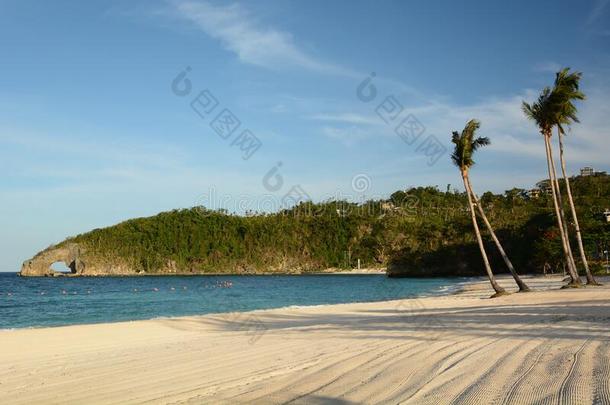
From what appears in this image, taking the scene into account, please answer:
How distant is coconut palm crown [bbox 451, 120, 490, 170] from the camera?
87.2ft

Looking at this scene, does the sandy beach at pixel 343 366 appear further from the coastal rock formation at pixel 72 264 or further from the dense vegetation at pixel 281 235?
the coastal rock formation at pixel 72 264

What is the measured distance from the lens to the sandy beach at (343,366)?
627cm

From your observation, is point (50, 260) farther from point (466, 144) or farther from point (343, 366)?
point (343, 366)

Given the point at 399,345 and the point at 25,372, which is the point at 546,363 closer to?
the point at 399,345

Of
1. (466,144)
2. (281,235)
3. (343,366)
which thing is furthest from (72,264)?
(343,366)

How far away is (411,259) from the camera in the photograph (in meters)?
109

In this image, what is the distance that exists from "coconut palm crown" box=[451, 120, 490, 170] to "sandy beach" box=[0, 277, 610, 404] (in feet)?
43.9

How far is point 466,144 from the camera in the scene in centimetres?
2672

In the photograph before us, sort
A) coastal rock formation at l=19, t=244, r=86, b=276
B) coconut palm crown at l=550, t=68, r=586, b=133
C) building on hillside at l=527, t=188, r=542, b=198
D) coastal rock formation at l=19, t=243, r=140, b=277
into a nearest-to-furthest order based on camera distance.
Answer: coconut palm crown at l=550, t=68, r=586, b=133
building on hillside at l=527, t=188, r=542, b=198
coastal rock formation at l=19, t=243, r=140, b=277
coastal rock formation at l=19, t=244, r=86, b=276

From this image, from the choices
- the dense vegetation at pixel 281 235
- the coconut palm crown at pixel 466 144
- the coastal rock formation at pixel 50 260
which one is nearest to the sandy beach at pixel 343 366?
the coconut palm crown at pixel 466 144

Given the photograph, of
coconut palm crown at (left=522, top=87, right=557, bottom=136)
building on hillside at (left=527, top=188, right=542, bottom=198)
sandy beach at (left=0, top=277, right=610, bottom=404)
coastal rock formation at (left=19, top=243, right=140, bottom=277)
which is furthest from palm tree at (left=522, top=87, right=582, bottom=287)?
coastal rock formation at (left=19, top=243, right=140, bottom=277)

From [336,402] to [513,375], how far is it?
7.97 feet

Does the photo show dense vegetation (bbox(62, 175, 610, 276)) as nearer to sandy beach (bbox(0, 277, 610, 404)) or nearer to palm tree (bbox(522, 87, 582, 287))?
palm tree (bbox(522, 87, 582, 287))

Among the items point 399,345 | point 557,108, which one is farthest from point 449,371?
point 557,108
